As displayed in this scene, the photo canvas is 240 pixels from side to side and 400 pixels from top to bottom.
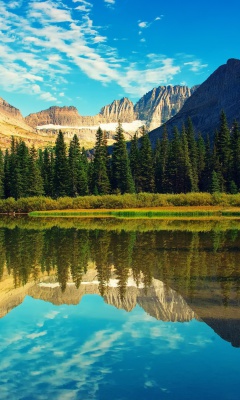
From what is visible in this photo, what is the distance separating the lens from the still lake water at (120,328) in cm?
787

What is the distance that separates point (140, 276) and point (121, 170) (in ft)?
249

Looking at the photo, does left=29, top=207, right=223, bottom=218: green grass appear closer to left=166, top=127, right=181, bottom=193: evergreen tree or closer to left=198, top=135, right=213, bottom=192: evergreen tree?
left=166, top=127, right=181, bottom=193: evergreen tree

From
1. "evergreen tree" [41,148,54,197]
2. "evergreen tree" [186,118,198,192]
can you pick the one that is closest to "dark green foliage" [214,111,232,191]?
"evergreen tree" [186,118,198,192]

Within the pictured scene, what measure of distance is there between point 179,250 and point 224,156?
73.7 m

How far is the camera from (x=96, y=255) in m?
24.2

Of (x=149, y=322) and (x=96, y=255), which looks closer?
(x=149, y=322)

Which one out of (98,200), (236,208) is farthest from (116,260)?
(98,200)

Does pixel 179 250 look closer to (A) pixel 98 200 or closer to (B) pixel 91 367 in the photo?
(B) pixel 91 367

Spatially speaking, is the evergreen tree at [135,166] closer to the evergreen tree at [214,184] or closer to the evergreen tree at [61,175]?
the evergreen tree at [61,175]

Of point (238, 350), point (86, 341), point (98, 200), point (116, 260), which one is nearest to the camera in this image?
point (238, 350)

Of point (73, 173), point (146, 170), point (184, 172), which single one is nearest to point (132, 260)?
point (73, 173)

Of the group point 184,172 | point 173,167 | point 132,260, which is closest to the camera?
point 132,260

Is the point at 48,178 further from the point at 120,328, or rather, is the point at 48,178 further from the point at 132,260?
the point at 120,328

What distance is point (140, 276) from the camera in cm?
1770
